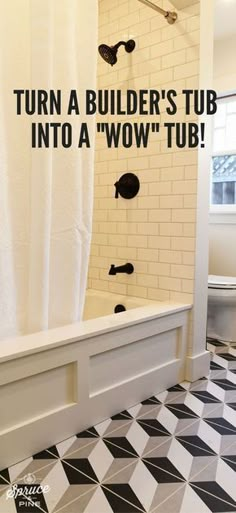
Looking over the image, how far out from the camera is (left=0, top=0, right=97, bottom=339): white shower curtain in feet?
5.21

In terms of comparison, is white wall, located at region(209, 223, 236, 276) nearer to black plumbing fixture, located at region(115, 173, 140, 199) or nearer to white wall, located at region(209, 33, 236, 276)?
white wall, located at region(209, 33, 236, 276)

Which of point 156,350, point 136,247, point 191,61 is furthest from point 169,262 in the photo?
point 191,61

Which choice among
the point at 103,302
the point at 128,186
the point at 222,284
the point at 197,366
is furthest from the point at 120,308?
the point at 222,284

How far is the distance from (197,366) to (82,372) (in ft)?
2.82

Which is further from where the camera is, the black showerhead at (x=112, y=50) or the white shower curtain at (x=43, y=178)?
the black showerhead at (x=112, y=50)

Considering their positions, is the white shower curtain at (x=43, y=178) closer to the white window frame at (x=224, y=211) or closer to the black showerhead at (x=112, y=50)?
the black showerhead at (x=112, y=50)

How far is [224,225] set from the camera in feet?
12.2

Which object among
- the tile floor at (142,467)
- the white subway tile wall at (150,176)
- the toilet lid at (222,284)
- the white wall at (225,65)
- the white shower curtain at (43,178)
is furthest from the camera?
the white wall at (225,65)

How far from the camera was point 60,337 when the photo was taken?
1.59 m

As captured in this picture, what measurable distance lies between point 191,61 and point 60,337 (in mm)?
1588

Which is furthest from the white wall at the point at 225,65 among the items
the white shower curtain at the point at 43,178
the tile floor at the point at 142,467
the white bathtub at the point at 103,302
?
the tile floor at the point at 142,467

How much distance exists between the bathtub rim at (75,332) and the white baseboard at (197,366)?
31 cm

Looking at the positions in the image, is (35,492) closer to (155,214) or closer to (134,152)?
(155,214)

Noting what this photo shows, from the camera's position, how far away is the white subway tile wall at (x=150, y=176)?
7.14 feet
